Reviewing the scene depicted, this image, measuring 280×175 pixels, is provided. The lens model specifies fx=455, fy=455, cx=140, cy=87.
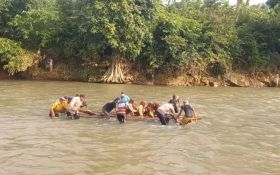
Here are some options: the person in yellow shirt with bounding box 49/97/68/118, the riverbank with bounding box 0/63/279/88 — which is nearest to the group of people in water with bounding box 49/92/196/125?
the person in yellow shirt with bounding box 49/97/68/118

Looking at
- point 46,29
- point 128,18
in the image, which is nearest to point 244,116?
point 128,18

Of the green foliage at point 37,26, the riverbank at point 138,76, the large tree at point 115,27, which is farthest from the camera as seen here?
the riverbank at point 138,76

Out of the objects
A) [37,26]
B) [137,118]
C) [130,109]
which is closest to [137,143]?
[137,118]

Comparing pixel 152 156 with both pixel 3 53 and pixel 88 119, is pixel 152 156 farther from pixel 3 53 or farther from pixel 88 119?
pixel 3 53

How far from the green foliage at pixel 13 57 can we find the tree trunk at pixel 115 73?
5.92 m

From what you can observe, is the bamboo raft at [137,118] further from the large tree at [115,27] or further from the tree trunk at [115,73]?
the tree trunk at [115,73]

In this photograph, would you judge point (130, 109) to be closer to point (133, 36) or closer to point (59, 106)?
point (59, 106)

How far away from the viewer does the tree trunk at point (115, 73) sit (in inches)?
1330

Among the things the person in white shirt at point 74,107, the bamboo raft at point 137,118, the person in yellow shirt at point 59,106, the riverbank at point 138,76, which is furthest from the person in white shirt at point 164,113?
the riverbank at point 138,76

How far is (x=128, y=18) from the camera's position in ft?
107

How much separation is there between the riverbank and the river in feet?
38.5

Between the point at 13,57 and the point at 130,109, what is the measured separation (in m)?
17.1

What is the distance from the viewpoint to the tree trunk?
111 ft

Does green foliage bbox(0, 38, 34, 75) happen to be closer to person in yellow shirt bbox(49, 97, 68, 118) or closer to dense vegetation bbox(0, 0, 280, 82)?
dense vegetation bbox(0, 0, 280, 82)
